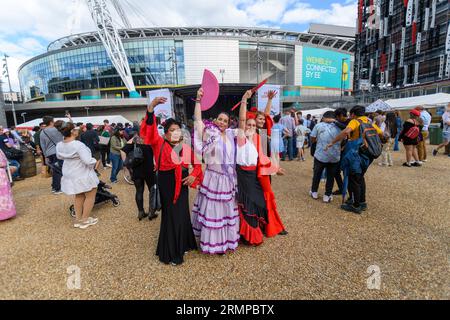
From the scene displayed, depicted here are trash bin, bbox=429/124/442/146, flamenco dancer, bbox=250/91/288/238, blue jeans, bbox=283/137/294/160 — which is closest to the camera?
flamenco dancer, bbox=250/91/288/238

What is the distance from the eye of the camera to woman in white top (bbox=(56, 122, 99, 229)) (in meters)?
3.37

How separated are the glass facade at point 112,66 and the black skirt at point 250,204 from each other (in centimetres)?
4932

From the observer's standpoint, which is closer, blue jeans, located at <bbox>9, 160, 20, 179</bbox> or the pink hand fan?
the pink hand fan

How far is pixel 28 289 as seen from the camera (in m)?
2.32

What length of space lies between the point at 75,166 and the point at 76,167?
20 mm

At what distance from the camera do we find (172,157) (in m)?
2.46

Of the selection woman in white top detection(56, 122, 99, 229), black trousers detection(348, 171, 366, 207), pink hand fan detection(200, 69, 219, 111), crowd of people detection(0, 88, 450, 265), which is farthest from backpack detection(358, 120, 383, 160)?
woman in white top detection(56, 122, 99, 229)

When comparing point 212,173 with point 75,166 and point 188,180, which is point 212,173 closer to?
point 188,180

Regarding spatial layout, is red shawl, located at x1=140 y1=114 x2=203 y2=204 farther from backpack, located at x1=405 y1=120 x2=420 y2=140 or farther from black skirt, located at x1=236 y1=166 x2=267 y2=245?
backpack, located at x1=405 y1=120 x2=420 y2=140

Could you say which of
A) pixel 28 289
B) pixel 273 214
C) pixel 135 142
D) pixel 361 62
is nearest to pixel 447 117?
pixel 273 214

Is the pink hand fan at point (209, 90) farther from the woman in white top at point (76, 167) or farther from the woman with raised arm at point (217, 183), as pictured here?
the woman in white top at point (76, 167)

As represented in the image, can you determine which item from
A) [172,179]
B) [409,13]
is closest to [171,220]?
[172,179]

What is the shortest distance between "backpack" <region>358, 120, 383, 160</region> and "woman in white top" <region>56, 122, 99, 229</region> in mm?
4211

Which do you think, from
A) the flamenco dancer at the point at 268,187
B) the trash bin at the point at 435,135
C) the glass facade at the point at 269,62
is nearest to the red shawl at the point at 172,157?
the flamenco dancer at the point at 268,187
